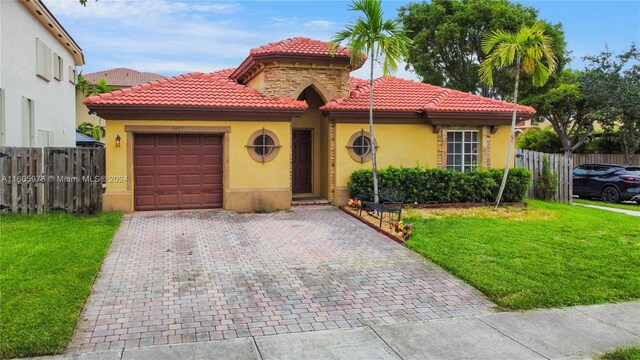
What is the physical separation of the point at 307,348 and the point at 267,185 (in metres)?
9.89

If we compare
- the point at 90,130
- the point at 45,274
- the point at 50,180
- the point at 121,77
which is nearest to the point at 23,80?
the point at 50,180

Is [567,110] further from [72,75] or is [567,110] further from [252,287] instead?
[252,287]

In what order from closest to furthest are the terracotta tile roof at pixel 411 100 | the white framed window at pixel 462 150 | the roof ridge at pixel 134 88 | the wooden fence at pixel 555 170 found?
the roof ridge at pixel 134 88 → the terracotta tile roof at pixel 411 100 → the white framed window at pixel 462 150 → the wooden fence at pixel 555 170

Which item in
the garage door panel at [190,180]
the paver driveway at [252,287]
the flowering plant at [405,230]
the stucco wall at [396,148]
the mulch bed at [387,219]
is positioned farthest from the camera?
the stucco wall at [396,148]

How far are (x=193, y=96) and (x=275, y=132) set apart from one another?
8.57 ft

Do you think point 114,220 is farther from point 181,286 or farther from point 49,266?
point 181,286

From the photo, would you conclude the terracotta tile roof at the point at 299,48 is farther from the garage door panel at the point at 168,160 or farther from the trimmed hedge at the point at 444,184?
the garage door panel at the point at 168,160

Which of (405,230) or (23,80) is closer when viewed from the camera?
(405,230)

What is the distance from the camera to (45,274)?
7.58 m

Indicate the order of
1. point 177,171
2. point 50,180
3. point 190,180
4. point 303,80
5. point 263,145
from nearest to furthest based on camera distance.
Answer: point 50,180, point 177,171, point 190,180, point 263,145, point 303,80

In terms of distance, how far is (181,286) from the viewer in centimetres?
756

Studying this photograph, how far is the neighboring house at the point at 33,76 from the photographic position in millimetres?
14297

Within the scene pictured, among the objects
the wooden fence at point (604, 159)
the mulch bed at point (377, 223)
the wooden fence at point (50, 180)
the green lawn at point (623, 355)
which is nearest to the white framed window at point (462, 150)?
the mulch bed at point (377, 223)

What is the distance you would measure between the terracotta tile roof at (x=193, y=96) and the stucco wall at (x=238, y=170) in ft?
1.80
